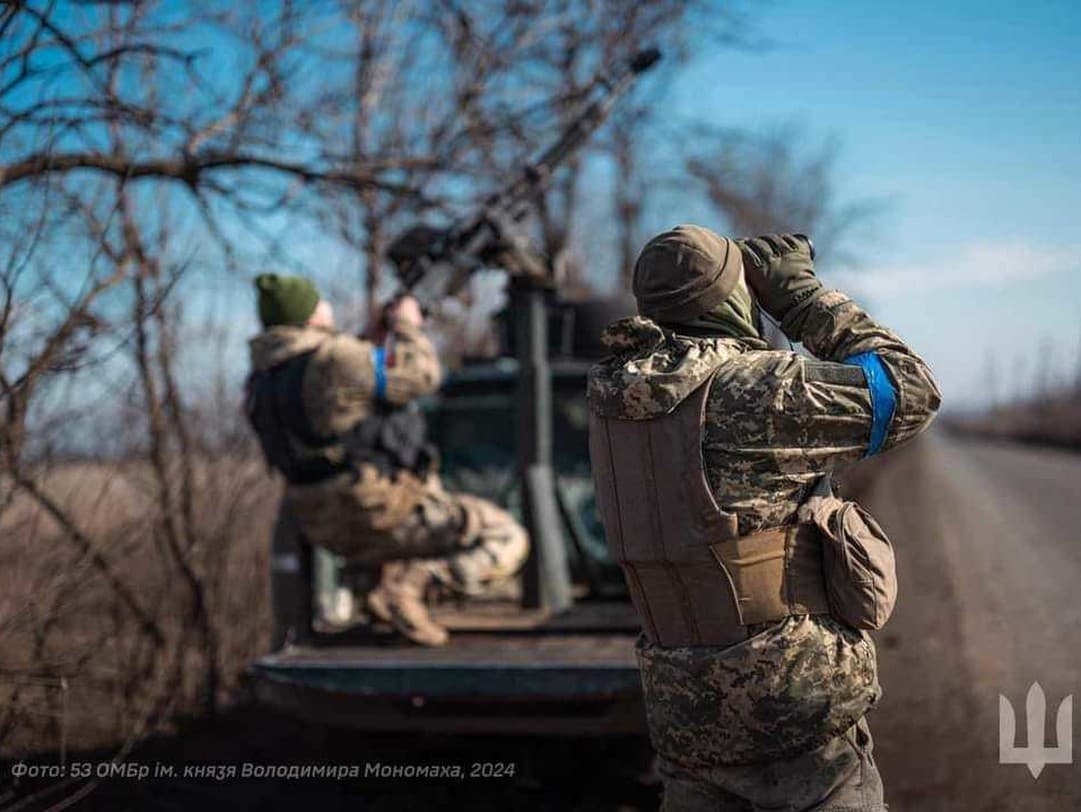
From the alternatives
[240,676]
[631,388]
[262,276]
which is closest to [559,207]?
[240,676]

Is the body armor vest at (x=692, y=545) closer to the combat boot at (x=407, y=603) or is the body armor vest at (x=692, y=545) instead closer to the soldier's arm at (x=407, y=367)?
the soldier's arm at (x=407, y=367)

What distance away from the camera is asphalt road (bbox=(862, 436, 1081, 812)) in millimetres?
4820

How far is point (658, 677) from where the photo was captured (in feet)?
8.89

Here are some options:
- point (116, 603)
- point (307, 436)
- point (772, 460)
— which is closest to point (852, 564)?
point (772, 460)

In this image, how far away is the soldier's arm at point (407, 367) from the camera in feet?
15.0

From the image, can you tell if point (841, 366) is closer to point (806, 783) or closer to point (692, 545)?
point (692, 545)

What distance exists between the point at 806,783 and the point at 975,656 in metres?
5.16

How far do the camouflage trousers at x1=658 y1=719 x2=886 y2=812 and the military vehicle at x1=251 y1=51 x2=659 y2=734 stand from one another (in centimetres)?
120

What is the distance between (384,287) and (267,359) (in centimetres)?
322

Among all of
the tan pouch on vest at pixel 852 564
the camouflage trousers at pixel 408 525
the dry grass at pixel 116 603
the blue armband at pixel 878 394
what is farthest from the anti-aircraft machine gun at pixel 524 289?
the blue armband at pixel 878 394

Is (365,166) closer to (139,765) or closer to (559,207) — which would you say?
(139,765)

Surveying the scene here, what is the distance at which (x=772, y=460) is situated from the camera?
2559 millimetres

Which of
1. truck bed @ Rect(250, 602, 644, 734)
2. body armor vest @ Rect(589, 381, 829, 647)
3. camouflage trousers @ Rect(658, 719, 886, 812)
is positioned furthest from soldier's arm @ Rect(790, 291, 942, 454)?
truck bed @ Rect(250, 602, 644, 734)

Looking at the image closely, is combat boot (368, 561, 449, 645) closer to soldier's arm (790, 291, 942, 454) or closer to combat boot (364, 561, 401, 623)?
combat boot (364, 561, 401, 623)
